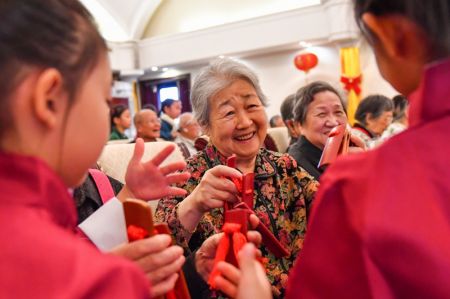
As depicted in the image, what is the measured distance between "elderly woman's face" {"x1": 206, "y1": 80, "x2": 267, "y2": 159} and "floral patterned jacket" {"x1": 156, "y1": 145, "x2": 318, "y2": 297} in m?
0.05

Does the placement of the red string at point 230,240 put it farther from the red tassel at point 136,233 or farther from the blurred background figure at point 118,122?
the blurred background figure at point 118,122

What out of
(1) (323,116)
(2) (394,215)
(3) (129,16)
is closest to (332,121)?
(1) (323,116)

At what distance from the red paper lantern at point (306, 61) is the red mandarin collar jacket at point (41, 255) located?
9016 mm

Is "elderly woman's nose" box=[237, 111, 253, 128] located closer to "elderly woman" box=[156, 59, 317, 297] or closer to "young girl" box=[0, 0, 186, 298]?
"elderly woman" box=[156, 59, 317, 297]

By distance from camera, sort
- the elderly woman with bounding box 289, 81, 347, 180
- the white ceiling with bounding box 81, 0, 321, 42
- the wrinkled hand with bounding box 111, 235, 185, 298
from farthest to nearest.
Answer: the white ceiling with bounding box 81, 0, 321, 42 → the elderly woman with bounding box 289, 81, 347, 180 → the wrinkled hand with bounding box 111, 235, 185, 298

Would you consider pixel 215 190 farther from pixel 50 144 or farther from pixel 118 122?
pixel 118 122

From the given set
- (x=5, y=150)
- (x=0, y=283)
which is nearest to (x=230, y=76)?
(x=5, y=150)

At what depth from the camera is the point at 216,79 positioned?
1.60m

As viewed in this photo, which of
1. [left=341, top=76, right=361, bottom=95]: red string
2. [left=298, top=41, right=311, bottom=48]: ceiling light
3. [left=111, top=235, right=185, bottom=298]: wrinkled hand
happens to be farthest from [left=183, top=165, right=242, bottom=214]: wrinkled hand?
[left=298, top=41, right=311, bottom=48]: ceiling light

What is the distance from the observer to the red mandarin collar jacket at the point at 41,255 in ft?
1.68

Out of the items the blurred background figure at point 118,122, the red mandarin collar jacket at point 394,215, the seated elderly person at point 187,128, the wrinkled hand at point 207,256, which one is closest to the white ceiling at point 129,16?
the blurred background figure at point 118,122

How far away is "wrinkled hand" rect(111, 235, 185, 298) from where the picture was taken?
77cm

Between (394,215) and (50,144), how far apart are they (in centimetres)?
44

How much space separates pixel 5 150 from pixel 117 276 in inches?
8.4
